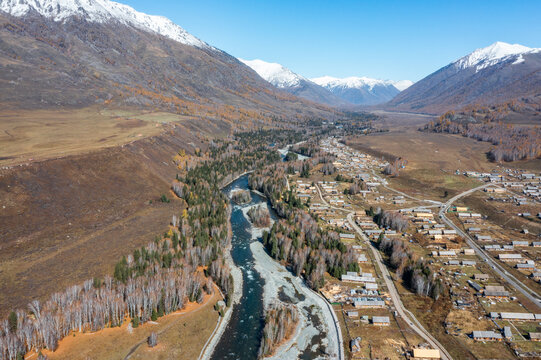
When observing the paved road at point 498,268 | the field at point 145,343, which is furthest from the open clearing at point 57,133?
the paved road at point 498,268

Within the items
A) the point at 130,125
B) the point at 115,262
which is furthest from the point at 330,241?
the point at 130,125

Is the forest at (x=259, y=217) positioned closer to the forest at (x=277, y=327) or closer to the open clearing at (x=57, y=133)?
the forest at (x=277, y=327)

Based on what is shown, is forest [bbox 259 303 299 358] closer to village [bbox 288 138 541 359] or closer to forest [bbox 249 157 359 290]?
village [bbox 288 138 541 359]

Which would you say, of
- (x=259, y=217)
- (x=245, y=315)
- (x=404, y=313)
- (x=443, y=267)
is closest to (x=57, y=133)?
(x=259, y=217)

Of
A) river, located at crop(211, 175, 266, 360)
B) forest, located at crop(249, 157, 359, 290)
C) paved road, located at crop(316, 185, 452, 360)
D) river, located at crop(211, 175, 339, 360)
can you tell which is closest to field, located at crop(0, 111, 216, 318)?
river, located at crop(211, 175, 266, 360)

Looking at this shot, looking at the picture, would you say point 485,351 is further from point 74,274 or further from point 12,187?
point 12,187

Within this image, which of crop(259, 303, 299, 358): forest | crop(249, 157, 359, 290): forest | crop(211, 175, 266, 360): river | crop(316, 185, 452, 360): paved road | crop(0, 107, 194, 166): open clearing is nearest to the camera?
crop(316, 185, 452, 360): paved road

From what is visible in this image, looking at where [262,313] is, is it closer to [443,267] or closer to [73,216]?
[443,267]

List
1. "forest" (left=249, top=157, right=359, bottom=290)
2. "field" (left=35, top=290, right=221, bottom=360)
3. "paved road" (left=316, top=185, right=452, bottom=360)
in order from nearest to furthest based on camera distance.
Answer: "field" (left=35, top=290, right=221, bottom=360) < "paved road" (left=316, top=185, right=452, bottom=360) < "forest" (left=249, top=157, right=359, bottom=290)
